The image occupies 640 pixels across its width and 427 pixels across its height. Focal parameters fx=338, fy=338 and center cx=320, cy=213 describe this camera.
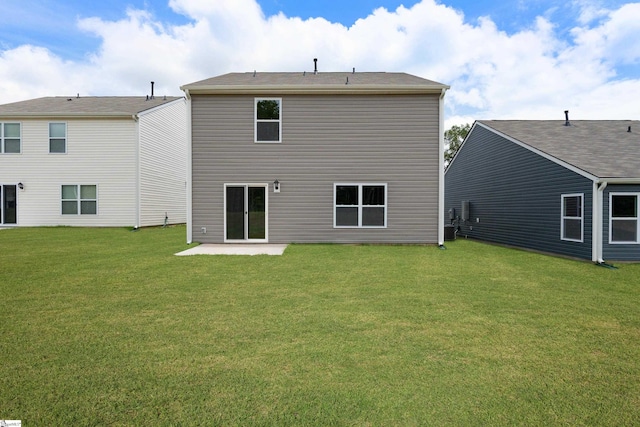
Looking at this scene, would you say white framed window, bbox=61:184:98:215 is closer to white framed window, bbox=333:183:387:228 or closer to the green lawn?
the green lawn

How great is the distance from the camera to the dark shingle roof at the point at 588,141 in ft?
31.2

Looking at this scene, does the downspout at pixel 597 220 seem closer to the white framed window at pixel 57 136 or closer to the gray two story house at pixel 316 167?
the gray two story house at pixel 316 167

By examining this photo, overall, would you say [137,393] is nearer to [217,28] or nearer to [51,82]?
[217,28]

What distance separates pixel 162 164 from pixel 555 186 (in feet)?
Answer: 56.0

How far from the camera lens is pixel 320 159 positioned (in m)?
11.1

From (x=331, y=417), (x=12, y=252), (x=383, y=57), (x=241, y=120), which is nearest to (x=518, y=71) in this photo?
(x=383, y=57)

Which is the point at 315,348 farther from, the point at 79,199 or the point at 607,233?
the point at 79,199

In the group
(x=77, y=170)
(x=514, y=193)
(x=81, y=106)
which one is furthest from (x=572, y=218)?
(x=81, y=106)

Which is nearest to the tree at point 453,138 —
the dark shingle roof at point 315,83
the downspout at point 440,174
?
the dark shingle roof at point 315,83

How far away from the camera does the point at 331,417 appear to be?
2268mm

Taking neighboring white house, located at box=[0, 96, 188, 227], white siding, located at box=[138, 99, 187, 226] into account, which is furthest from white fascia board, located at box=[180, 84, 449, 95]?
white siding, located at box=[138, 99, 187, 226]

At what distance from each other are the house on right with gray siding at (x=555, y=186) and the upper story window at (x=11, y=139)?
20.6 m

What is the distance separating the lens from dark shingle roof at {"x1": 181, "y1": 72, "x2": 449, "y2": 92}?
1069 centimetres

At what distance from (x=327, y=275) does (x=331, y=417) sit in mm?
4434
